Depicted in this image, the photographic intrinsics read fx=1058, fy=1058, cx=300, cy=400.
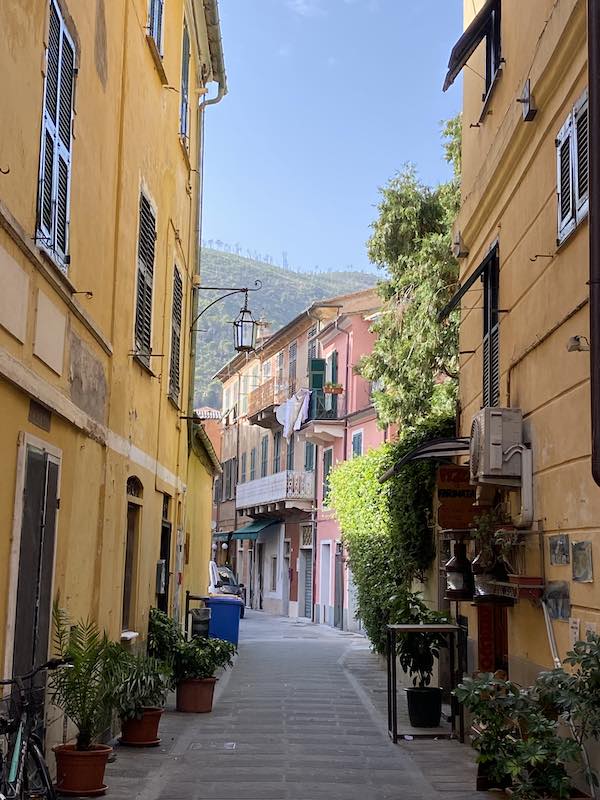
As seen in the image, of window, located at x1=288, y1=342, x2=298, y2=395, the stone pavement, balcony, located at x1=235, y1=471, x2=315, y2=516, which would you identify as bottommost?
the stone pavement

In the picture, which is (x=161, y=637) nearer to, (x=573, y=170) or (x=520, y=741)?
(x=520, y=741)

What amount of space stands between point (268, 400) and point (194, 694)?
3361 centimetres

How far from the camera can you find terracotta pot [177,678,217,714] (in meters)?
12.4

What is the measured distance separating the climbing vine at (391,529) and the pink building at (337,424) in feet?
31.0

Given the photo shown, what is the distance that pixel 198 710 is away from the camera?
1247cm

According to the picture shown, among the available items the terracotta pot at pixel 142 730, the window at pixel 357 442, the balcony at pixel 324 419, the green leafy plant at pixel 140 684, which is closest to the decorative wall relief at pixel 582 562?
the green leafy plant at pixel 140 684

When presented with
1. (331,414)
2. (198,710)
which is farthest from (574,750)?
(331,414)

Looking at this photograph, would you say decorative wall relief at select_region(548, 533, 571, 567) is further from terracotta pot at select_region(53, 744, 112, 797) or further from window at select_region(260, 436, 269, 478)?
window at select_region(260, 436, 269, 478)

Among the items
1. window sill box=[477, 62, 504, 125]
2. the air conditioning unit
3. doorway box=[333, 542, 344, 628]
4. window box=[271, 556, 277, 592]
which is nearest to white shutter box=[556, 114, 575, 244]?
the air conditioning unit

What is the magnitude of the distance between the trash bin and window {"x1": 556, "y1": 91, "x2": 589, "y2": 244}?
478 inches

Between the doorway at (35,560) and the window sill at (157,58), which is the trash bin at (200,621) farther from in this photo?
the doorway at (35,560)

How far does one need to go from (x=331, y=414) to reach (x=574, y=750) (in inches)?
1164

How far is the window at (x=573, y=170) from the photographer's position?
22.1 feet

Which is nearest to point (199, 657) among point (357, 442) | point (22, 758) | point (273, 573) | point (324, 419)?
point (22, 758)
